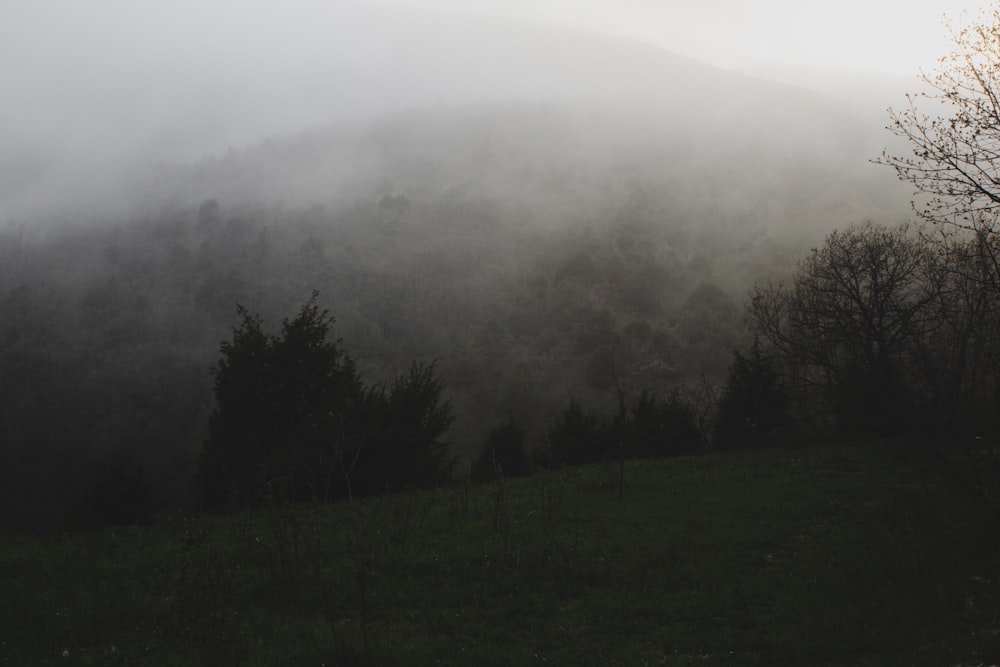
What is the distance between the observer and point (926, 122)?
10977 millimetres

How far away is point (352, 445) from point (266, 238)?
159 m

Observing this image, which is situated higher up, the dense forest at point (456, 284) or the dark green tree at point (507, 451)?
the dense forest at point (456, 284)

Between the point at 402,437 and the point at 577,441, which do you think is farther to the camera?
the point at 577,441

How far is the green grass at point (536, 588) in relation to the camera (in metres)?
7.66

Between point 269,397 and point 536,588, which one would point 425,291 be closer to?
point 269,397

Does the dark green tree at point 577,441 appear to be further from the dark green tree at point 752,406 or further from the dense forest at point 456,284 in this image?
the dense forest at point 456,284

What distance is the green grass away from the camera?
25.1ft

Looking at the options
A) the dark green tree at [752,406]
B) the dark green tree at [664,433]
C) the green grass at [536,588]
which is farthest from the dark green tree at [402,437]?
the dark green tree at [752,406]

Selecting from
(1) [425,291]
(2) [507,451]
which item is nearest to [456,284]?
(1) [425,291]

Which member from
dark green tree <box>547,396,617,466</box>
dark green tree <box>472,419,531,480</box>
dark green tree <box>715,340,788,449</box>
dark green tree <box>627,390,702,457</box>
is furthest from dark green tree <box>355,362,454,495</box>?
dark green tree <box>715,340,788,449</box>

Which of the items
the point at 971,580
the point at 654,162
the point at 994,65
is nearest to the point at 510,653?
the point at 971,580

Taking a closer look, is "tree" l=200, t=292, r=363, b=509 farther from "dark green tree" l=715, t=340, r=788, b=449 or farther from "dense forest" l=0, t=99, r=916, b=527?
"dense forest" l=0, t=99, r=916, b=527

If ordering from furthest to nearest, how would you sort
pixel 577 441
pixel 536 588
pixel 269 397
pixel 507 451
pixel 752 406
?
pixel 507 451
pixel 752 406
pixel 577 441
pixel 269 397
pixel 536 588

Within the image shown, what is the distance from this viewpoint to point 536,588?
10.6 metres
